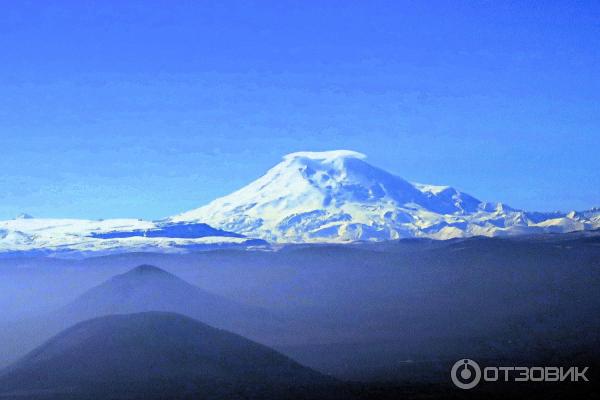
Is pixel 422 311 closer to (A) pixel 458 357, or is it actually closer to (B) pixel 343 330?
(B) pixel 343 330

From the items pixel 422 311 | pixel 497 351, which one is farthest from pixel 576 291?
pixel 497 351

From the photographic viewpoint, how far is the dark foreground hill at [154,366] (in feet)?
278

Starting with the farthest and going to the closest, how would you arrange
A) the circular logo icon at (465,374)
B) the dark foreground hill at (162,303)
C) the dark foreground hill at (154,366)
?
the dark foreground hill at (162,303) → the circular logo icon at (465,374) → the dark foreground hill at (154,366)

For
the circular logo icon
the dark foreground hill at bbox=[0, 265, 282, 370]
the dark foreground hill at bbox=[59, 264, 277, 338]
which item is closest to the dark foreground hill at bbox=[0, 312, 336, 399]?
the circular logo icon

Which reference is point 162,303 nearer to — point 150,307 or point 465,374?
point 150,307

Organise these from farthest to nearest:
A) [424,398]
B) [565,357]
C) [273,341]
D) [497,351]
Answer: [273,341]
[497,351]
[565,357]
[424,398]

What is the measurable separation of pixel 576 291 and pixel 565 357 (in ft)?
226

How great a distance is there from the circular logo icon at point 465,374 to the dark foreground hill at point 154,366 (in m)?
14.2

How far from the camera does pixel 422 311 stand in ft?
600

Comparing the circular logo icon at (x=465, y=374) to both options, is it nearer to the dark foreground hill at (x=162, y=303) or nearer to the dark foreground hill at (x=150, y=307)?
the dark foreground hill at (x=150, y=307)

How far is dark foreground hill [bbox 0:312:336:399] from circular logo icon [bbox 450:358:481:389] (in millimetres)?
14239

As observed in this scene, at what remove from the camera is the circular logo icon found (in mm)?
94863

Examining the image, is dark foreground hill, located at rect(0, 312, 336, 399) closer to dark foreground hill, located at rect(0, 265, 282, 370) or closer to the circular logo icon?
the circular logo icon

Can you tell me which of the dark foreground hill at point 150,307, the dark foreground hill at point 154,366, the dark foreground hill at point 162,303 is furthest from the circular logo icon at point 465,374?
the dark foreground hill at point 162,303
